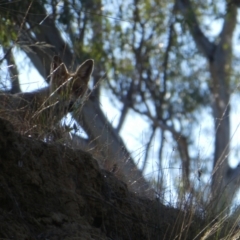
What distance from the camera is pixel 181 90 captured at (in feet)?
76.3

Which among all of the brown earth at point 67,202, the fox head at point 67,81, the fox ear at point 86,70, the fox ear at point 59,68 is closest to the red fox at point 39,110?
the fox head at point 67,81

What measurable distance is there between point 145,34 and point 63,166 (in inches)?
622

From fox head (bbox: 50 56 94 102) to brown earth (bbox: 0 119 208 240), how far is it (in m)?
1.01

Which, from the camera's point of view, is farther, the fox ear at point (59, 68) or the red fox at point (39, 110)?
the fox ear at point (59, 68)

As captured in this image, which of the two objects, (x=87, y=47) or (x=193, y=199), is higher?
(x=87, y=47)

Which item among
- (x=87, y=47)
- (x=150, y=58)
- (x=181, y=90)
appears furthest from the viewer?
(x=181, y=90)

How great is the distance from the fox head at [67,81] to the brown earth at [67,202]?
1.01 meters

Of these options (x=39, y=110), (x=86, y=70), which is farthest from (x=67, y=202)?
(x=86, y=70)

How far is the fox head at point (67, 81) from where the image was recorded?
711 centimetres

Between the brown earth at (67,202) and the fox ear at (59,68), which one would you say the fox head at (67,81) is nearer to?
the fox ear at (59,68)

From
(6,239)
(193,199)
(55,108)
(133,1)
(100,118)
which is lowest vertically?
(6,239)

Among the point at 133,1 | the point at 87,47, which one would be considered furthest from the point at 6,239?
the point at 133,1

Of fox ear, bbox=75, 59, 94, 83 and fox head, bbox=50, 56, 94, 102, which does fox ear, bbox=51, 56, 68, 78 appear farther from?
fox ear, bbox=75, 59, 94, 83

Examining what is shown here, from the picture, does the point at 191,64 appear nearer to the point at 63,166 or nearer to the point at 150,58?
the point at 150,58
